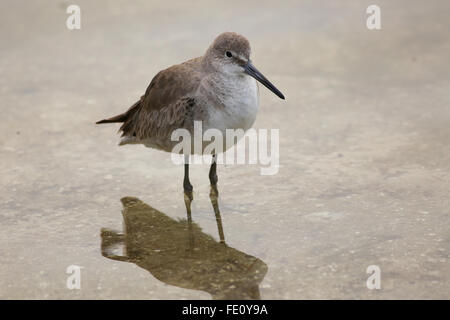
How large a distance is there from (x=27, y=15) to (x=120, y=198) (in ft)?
16.1

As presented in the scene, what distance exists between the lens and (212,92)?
22.0ft

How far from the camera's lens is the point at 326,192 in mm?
7207

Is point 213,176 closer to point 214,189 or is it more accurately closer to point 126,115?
point 214,189

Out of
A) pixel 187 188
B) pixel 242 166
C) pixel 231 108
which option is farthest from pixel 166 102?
pixel 242 166

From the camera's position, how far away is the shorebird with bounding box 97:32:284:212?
263 inches

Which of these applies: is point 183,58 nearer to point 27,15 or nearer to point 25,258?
point 27,15

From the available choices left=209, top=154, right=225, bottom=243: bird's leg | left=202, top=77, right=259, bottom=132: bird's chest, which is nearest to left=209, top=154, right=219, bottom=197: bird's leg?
left=209, top=154, right=225, bottom=243: bird's leg

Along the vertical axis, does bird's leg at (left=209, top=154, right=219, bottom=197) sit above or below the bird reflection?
above

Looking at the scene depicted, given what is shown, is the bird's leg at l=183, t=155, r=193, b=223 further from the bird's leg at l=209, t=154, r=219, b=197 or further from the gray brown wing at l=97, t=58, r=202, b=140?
the gray brown wing at l=97, t=58, r=202, b=140

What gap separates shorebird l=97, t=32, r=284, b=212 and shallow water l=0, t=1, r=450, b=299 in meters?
0.79

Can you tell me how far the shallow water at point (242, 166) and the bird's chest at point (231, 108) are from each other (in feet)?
2.88

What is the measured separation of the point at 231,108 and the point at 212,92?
228 millimetres

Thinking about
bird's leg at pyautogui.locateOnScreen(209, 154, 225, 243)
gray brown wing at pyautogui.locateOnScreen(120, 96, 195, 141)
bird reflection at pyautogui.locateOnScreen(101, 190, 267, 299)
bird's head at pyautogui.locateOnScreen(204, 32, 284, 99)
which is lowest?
bird reflection at pyautogui.locateOnScreen(101, 190, 267, 299)
